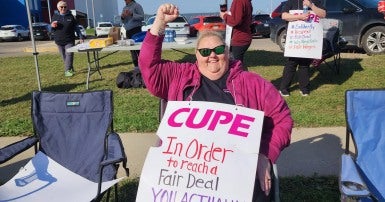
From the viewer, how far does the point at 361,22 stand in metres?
11.3

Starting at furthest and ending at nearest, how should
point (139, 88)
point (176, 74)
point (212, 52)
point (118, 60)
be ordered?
point (118, 60) < point (139, 88) < point (176, 74) < point (212, 52)

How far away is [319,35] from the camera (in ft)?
22.4

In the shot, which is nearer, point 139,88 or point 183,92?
point 183,92

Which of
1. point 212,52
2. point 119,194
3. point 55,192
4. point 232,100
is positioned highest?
point 212,52

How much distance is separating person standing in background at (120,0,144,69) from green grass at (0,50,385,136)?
106 centimetres

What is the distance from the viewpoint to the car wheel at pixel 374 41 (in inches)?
436

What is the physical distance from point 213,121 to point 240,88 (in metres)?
0.37

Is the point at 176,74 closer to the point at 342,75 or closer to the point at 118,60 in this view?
the point at 342,75

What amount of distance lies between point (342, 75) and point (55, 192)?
681 centimetres

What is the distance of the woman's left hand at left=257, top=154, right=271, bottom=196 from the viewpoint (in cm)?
263

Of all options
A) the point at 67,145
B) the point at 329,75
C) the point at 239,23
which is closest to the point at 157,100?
the point at 239,23

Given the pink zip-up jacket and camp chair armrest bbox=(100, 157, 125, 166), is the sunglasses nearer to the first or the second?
the pink zip-up jacket

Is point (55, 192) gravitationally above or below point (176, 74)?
below

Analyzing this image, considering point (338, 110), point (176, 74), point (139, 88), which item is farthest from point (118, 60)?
point (176, 74)
